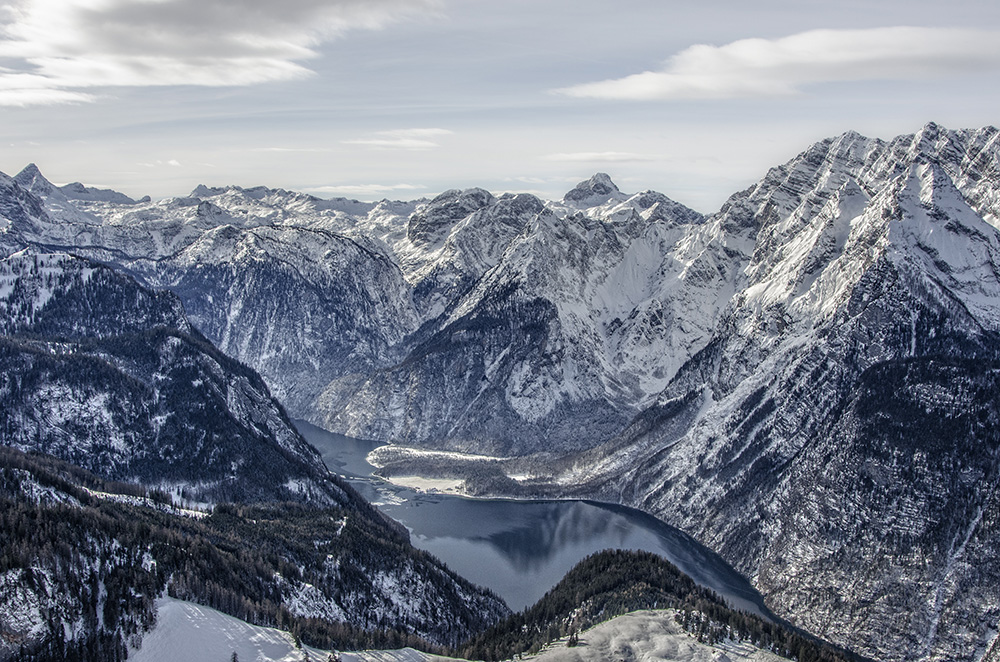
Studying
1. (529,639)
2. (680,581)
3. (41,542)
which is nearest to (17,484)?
(41,542)

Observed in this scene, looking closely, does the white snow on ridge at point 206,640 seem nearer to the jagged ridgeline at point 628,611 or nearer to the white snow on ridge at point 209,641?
the white snow on ridge at point 209,641

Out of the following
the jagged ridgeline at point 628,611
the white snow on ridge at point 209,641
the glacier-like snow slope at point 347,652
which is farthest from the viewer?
the jagged ridgeline at point 628,611

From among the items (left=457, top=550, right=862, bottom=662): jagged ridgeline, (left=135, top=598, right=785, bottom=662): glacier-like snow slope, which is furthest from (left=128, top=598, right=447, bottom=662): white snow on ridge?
(left=457, top=550, right=862, bottom=662): jagged ridgeline

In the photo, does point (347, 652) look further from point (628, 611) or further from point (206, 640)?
point (628, 611)

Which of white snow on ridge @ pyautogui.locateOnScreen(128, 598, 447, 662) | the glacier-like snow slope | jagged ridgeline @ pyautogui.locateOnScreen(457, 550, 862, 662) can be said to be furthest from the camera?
jagged ridgeline @ pyautogui.locateOnScreen(457, 550, 862, 662)

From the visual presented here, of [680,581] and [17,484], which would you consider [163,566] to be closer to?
[17,484]

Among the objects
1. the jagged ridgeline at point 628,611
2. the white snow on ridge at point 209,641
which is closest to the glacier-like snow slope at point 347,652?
the white snow on ridge at point 209,641

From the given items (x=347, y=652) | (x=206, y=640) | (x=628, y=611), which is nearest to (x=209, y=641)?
(x=206, y=640)

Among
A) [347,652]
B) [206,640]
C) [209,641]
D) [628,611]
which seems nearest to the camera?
[206,640]

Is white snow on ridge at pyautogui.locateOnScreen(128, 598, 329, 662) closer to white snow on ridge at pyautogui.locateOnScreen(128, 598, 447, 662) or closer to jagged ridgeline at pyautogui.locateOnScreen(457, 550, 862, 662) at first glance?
white snow on ridge at pyautogui.locateOnScreen(128, 598, 447, 662)
